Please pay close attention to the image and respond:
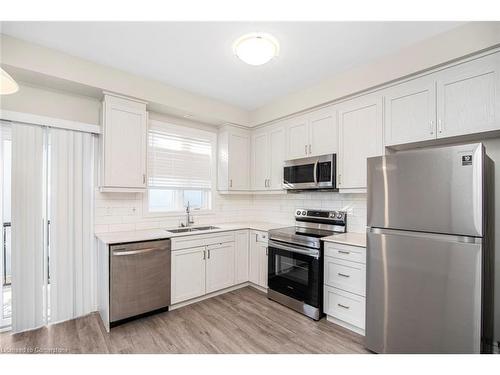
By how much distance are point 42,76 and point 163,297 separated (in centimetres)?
252

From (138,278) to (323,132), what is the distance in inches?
106

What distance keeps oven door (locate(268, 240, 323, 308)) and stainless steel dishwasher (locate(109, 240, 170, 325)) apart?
1264 mm

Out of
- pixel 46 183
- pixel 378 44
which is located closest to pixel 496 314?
pixel 378 44

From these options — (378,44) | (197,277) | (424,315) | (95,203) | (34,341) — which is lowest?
(34,341)

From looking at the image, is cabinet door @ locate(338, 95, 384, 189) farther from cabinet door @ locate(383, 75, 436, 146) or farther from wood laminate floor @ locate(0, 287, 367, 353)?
wood laminate floor @ locate(0, 287, 367, 353)

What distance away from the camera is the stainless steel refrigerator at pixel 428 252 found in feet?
5.14

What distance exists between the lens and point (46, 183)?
2502mm

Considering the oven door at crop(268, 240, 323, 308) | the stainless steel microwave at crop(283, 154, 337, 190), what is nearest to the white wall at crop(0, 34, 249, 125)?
the stainless steel microwave at crop(283, 154, 337, 190)

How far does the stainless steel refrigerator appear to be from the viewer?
1565mm

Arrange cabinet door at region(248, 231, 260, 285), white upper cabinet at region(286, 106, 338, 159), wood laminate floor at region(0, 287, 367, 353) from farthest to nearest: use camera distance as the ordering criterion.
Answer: cabinet door at region(248, 231, 260, 285), white upper cabinet at region(286, 106, 338, 159), wood laminate floor at region(0, 287, 367, 353)

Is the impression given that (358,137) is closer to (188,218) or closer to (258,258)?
(258,258)

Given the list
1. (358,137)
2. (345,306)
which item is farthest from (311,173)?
(345,306)

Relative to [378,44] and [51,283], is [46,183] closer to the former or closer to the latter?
[51,283]

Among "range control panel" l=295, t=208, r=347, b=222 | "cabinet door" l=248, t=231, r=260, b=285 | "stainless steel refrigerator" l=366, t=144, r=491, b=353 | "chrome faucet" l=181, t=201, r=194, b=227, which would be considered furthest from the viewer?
"chrome faucet" l=181, t=201, r=194, b=227
